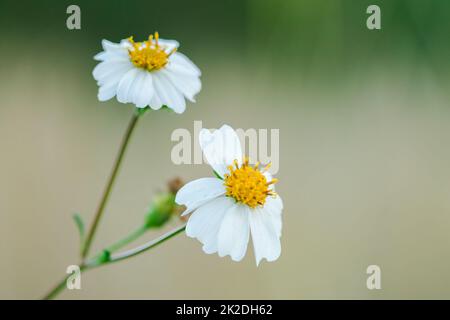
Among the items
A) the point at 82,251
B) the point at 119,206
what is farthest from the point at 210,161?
the point at 119,206

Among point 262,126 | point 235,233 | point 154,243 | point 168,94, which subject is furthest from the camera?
point 262,126

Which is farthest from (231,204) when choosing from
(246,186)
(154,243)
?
(154,243)

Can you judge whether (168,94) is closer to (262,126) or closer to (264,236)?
(264,236)

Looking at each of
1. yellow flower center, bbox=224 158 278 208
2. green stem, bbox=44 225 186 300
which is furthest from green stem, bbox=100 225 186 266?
yellow flower center, bbox=224 158 278 208

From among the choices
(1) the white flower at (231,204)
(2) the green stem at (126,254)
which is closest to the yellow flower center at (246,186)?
(1) the white flower at (231,204)

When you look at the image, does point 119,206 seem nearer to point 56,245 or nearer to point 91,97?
point 56,245

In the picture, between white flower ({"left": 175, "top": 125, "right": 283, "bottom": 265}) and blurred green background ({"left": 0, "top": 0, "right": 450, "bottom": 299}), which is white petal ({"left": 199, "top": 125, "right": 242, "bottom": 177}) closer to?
white flower ({"left": 175, "top": 125, "right": 283, "bottom": 265})
